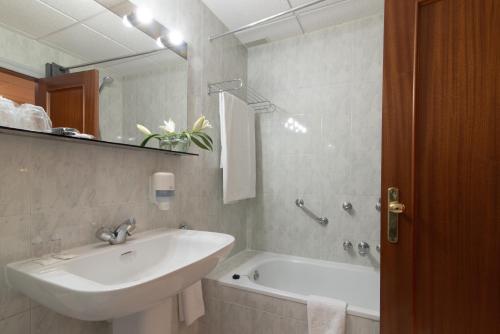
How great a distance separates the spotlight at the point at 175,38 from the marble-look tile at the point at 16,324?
4.48 ft

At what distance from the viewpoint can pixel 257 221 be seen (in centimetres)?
226

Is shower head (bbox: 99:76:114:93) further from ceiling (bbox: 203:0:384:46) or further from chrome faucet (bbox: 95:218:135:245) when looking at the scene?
ceiling (bbox: 203:0:384:46)

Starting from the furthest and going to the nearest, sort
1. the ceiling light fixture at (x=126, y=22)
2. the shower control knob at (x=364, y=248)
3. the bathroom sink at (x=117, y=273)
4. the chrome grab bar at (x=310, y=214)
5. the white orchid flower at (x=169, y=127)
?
the chrome grab bar at (x=310, y=214)
the shower control knob at (x=364, y=248)
the white orchid flower at (x=169, y=127)
the ceiling light fixture at (x=126, y=22)
the bathroom sink at (x=117, y=273)

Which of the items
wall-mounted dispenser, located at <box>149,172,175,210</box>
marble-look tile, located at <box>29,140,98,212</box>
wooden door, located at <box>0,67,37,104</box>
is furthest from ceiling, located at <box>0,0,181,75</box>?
wall-mounted dispenser, located at <box>149,172,175,210</box>

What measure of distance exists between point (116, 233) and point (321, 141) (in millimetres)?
1593

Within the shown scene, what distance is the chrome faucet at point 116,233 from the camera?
0.96m

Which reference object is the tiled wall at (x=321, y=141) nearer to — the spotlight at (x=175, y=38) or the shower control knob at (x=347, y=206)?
the shower control knob at (x=347, y=206)

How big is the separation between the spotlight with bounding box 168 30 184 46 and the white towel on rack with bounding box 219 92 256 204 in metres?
0.42

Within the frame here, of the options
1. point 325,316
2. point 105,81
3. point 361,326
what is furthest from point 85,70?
point 361,326

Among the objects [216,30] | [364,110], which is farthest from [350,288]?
[216,30]

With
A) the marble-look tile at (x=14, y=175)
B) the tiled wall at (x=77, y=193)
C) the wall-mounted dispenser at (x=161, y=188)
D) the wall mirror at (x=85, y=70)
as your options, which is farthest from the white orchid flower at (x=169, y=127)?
the marble-look tile at (x=14, y=175)

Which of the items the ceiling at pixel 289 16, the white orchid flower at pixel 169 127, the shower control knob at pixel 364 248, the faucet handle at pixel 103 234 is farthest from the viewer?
the shower control knob at pixel 364 248

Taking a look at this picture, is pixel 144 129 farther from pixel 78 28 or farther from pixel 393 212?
pixel 393 212

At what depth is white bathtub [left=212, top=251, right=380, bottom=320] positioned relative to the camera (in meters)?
1.76
